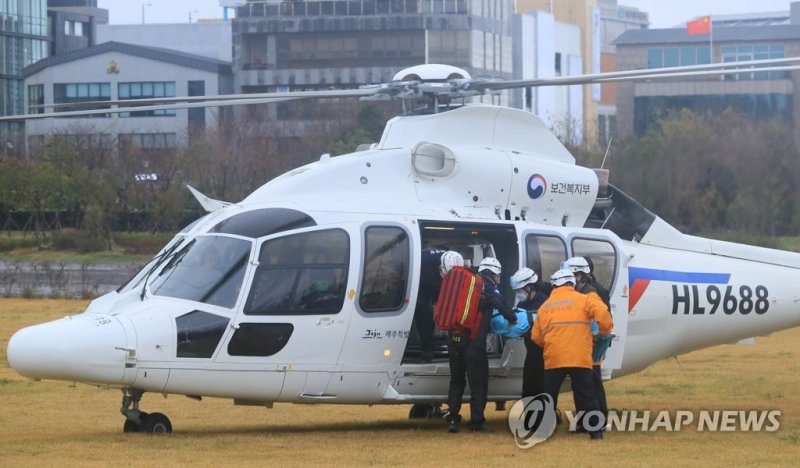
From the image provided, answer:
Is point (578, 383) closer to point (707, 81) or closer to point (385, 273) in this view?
point (385, 273)

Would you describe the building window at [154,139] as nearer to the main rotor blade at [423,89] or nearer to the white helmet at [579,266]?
the main rotor blade at [423,89]

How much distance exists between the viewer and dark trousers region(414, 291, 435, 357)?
530 inches

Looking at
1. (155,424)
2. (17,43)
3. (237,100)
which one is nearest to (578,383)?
(155,424)

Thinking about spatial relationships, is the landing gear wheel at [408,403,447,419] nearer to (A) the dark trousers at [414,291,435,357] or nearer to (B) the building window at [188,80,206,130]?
(A) the dark trousers at [414,291,435,357]

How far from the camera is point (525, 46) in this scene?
95.5 metres

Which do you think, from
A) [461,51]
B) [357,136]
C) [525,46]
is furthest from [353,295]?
[525,46]

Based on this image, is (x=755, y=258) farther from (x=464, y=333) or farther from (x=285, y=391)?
(x=285, y=391)

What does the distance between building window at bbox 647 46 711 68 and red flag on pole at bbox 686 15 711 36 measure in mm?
1393

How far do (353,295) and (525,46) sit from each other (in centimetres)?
8414

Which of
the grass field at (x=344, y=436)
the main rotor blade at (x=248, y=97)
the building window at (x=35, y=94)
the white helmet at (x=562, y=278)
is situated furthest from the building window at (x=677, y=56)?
the white helmet at (x=562, y=278)

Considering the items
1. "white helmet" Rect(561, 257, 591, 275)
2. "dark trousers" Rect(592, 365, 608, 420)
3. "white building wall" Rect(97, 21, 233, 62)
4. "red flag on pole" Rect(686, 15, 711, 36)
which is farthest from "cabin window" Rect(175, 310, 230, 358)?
"red flag on pole" Rect(686, 15, 711, 36)

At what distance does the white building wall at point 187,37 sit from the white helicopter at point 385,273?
89243 mm

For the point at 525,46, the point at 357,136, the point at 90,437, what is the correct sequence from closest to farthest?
the point at 90,437, the point at 357,136, the point at 525,46

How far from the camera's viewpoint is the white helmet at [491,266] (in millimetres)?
13219
